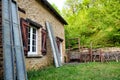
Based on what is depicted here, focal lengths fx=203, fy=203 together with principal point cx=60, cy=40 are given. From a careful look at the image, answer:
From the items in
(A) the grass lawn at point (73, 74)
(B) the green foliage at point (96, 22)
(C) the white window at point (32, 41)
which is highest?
(B) the green foliage at point (96, 22)

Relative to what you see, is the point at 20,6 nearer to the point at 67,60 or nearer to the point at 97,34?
the point at 67,60

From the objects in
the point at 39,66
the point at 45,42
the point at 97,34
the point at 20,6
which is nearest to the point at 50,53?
the point at 45,42

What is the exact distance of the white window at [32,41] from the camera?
1132 centimetres

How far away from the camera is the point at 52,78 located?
8414 millimetres

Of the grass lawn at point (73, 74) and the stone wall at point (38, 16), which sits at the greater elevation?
the stone wall at point (38, 16)

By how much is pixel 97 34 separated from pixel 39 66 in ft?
59.8

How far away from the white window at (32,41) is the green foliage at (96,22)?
26.3ft

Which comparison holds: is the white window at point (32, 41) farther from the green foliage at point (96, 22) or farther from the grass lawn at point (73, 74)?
the green foliage at point (96, 22)

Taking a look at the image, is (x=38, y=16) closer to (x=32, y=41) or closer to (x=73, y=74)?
(x=32, y=41)

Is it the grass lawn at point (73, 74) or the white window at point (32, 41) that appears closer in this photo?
the grass lawn at point (73, 74)

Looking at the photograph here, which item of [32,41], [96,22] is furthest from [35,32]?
[96,22]

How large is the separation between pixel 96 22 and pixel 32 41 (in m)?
13.1

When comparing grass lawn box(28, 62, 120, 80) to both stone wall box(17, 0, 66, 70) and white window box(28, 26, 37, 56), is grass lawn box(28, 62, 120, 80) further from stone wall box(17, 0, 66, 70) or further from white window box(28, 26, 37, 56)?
white window box(28, 26, 37, 56)

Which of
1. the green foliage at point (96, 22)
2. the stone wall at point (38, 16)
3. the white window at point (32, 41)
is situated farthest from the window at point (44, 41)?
the green foliage at point (96, 22)
